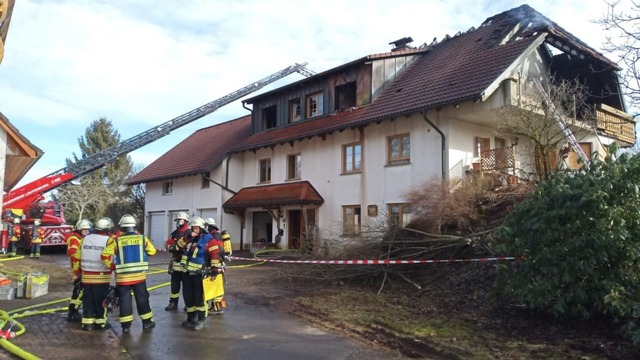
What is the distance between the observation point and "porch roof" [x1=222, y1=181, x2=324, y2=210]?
67.0 ft

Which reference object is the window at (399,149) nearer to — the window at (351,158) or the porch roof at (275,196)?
the window at (351,158)

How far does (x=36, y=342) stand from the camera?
7.05 meters

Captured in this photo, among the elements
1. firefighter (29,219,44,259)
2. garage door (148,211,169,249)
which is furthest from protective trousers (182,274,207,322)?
garage door (148,211,169,249)

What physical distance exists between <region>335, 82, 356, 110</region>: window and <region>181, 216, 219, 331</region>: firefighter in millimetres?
13315

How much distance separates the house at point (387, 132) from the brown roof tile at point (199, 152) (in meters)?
0.40

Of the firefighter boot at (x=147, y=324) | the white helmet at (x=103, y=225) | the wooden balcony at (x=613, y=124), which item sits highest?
the wooden balcony at (x=613, y=124)

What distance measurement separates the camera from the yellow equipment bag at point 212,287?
8.75 meters

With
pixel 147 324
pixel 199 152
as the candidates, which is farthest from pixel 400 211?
pixel 199 152

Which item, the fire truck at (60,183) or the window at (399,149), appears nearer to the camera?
the window at (399,149)

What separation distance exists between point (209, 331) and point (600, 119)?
55.5ft

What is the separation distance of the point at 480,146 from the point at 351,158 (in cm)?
480

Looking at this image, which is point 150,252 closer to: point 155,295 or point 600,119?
point 155,295

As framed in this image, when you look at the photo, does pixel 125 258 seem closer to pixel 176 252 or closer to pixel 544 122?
pixel 176 252

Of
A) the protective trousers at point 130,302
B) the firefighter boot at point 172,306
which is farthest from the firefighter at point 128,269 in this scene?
the firefighter boot at point 172,306
